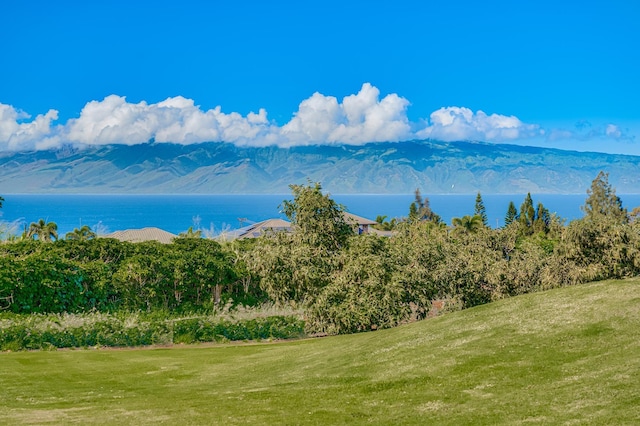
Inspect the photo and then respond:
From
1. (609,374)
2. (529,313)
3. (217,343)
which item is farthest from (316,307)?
(609,374)

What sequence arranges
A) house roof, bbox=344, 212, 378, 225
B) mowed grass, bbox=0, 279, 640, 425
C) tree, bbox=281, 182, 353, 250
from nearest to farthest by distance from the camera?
mowed grass, bbox=0, 279, 640, 425 < tree, bbox=281, 182, 353, 250 < house roof, bbox=344, 212, 378, 225

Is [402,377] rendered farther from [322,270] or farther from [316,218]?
[316,218]

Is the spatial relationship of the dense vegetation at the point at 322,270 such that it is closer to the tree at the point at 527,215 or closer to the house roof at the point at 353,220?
the house roof at the point at 353,220

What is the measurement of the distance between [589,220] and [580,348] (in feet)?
42.2

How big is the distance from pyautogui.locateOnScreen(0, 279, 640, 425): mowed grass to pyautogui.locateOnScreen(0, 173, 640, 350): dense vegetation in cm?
490

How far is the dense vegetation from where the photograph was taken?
2600cm

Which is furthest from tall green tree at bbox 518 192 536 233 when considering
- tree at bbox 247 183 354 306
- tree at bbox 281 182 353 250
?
tree at bbox 247 183 354 306

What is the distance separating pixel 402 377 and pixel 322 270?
1258cm

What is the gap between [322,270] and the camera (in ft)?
88.1

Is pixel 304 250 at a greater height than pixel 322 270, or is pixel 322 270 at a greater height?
pixel 304 250

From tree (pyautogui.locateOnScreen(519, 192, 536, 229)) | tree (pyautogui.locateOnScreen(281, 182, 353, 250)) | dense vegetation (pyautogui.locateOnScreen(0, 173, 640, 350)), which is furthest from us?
tree (pyautogui.locateOnScreen(519, 192, 536, 229))

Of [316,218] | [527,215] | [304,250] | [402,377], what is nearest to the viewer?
[402,377]

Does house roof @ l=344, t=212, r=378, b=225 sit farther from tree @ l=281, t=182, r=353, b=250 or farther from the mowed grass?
the mowed grass

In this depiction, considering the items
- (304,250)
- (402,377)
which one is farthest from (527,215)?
(402,377)
